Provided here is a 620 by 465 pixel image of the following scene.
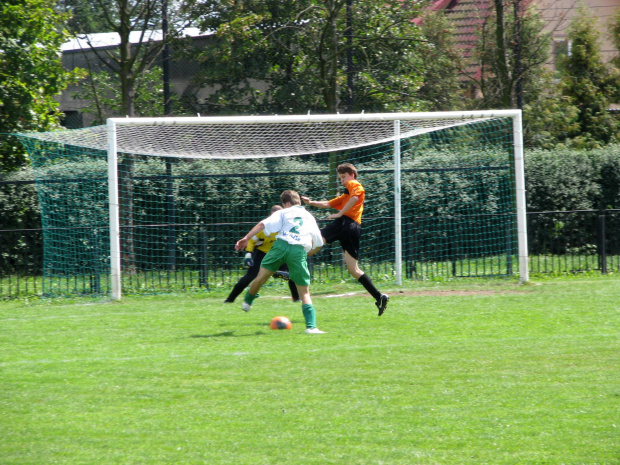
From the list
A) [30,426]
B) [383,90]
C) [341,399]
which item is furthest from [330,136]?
[30,426]

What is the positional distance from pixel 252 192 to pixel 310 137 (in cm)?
276

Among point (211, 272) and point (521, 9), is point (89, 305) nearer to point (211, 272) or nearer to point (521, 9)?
point (211, 272)

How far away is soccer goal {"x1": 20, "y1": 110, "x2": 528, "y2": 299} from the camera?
1219cm

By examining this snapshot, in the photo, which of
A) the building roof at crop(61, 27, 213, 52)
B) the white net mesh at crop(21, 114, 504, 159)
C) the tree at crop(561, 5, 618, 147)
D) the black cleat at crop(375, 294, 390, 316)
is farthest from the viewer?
the tree at crop(561, 5, 618, 147)

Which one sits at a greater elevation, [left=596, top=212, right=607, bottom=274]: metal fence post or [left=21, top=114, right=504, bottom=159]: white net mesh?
[left=21, top=114, right=504, bottom=159]: white net mesh

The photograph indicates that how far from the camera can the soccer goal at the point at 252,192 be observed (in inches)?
480

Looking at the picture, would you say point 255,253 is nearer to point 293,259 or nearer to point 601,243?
point 293,259

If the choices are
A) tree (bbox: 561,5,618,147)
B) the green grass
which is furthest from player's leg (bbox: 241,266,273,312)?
tree (bbox: 561,5,618,147)

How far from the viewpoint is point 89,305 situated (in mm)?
11234

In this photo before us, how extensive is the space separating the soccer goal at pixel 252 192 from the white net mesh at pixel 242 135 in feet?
0.07

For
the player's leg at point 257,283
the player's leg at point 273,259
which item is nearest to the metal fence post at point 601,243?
the player's leg at point 257,283

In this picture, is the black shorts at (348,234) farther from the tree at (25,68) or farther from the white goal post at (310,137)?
the tree at (25,68)

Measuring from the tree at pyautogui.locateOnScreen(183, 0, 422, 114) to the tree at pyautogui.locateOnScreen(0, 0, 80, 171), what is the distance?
10.8 feet

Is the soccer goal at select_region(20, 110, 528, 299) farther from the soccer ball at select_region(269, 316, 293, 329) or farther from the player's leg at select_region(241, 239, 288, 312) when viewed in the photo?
the soccer ball at select_region(269, 316, 293, 329)
